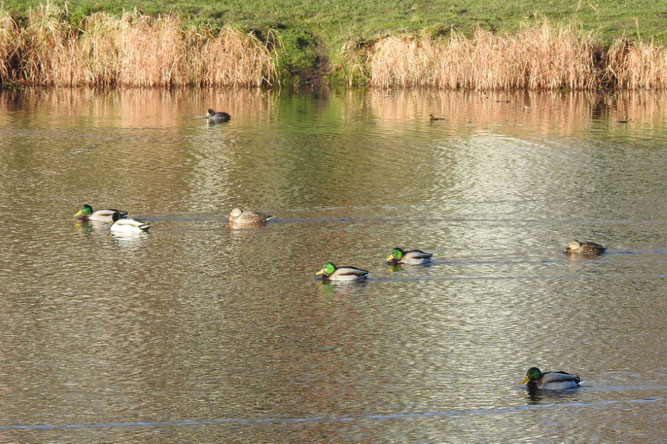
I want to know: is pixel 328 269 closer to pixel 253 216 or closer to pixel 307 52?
pixel 253 216

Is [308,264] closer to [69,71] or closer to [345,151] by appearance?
[345,151]

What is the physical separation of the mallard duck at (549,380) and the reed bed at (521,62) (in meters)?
29.5

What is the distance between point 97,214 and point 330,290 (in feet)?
18.4

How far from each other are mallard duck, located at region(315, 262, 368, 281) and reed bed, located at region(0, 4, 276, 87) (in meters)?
25.7

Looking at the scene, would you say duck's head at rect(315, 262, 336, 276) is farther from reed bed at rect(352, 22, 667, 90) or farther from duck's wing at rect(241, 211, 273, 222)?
reed bed at rect(352, 22, 667, 90)

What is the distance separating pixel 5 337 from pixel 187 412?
10.9 feet

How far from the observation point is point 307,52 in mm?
45750

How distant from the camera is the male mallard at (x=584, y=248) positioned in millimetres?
17516

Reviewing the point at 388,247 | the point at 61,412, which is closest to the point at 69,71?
the point at 388,247

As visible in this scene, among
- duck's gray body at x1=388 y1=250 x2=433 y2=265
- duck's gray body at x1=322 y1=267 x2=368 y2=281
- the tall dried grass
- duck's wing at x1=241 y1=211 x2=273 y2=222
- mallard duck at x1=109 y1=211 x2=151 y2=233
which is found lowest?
duck's gray body at x1=322 y1=267 x2=368 y2=281

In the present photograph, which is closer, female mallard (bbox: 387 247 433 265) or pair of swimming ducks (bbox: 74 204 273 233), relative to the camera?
female mallard (bbox: 387 247 433 265)

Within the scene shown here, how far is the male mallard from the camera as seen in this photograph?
1752 centimetres

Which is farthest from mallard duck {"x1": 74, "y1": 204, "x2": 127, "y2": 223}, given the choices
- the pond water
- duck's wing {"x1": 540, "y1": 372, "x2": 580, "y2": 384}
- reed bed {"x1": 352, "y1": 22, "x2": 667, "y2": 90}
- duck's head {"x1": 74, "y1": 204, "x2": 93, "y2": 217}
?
reed bed {"x1": 352, "y1": 22, "x2": 667, "y2": 90}

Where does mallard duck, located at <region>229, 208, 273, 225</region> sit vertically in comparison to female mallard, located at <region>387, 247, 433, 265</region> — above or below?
above
